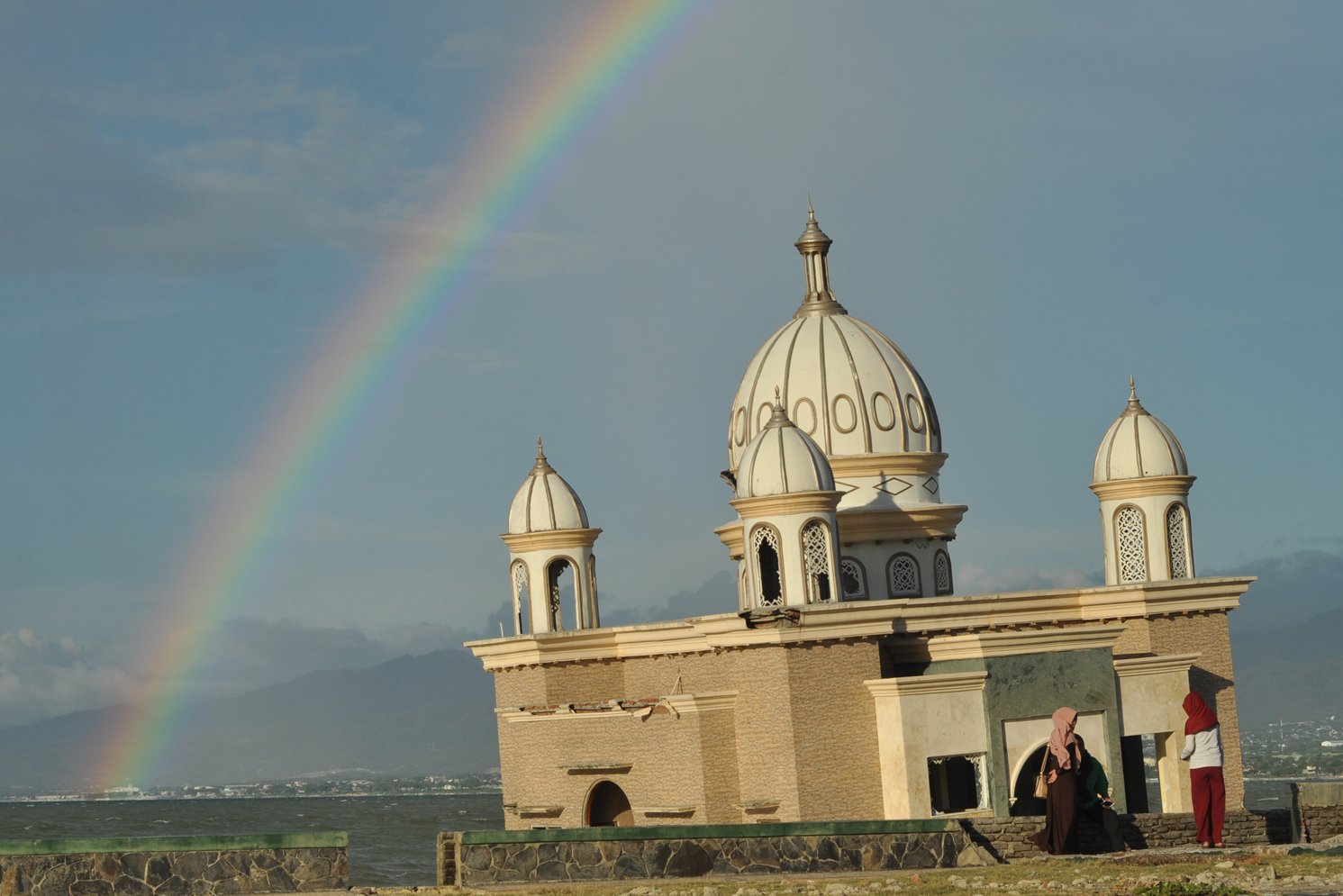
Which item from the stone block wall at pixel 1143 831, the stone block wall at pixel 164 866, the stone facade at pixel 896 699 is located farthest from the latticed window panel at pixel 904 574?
the stone block wall at pixel 164 866

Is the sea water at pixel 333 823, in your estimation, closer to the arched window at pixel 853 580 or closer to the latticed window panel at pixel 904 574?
the arched window at pixel 853 580

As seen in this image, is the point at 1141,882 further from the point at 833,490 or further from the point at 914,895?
the point at 833,490

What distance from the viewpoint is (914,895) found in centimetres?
2019

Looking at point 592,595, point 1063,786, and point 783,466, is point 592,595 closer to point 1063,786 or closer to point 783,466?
point 783,466

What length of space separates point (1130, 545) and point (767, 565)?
275 inches

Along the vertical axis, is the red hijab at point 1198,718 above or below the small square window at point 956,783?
above

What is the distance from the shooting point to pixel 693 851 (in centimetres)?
2289

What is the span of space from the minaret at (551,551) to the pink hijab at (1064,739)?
1536 cm

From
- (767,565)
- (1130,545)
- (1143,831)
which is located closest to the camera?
(1143,831)

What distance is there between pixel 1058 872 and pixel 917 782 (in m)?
9.12

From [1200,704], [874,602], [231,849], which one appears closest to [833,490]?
[874,602]

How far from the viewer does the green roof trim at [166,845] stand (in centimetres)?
2138

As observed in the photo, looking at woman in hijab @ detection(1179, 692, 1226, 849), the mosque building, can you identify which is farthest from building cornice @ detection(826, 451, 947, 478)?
woman in hijab @ detection(1179, 692, 1226, 849)

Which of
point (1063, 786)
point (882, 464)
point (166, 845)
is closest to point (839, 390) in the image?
point (882, 464)
